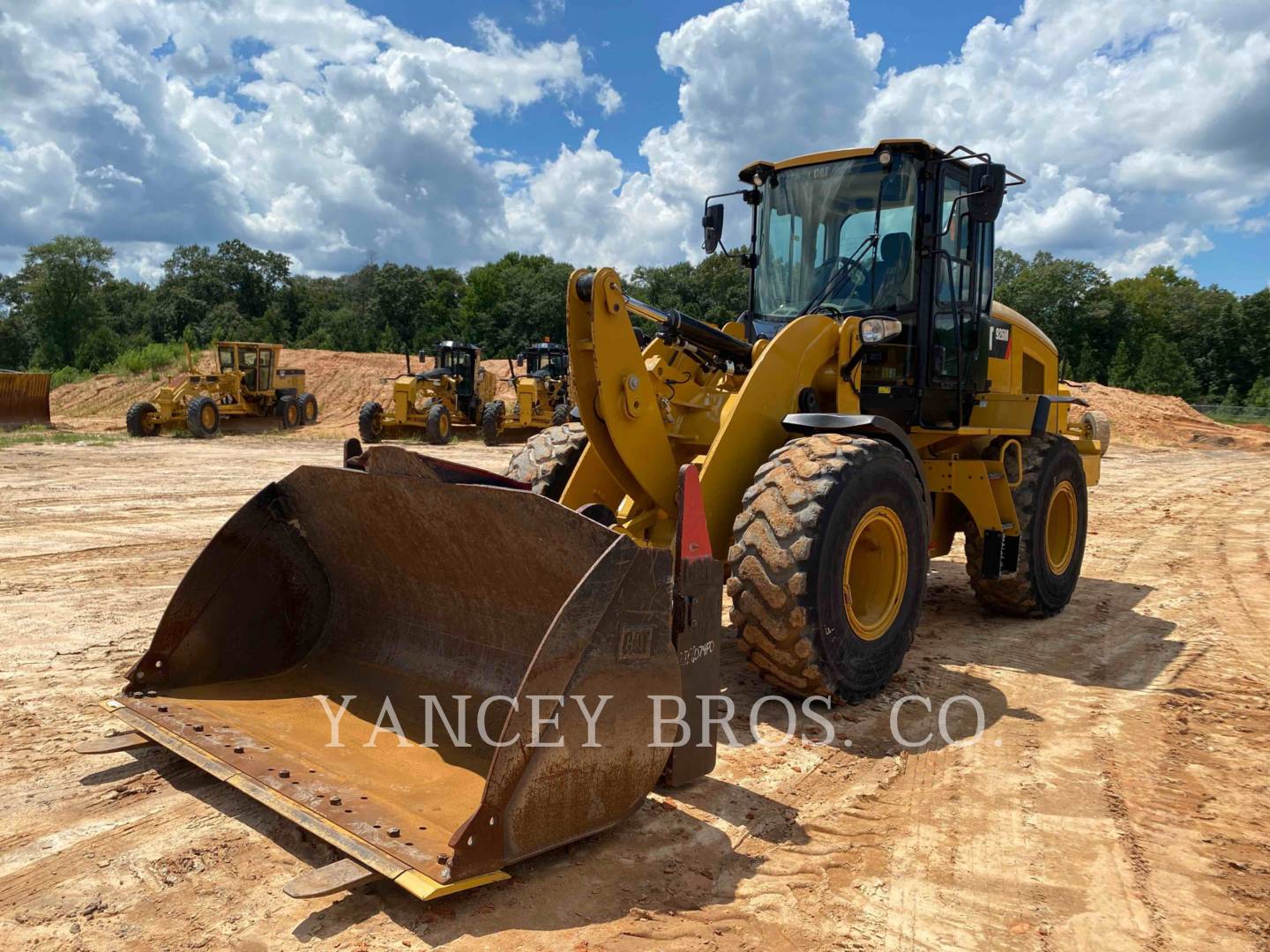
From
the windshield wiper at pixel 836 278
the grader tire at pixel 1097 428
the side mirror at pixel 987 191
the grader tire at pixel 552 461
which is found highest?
the side mirror at pixel 987 191

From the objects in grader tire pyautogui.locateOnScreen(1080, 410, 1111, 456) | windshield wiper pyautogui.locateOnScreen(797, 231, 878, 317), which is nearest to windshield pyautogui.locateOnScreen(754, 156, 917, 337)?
windshield wiper pyautogui.locateOnScreen(797, 231, 878, 317)

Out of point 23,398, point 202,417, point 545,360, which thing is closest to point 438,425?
point 545,360

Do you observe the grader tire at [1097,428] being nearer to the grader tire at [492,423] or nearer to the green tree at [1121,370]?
the grader tire at [492,423]

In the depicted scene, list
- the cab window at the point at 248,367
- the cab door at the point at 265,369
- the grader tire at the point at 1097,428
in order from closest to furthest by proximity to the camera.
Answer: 1. the grader tire at the point at 1097,428
2. the cab window at the point at 248,367
3. the cab door at the point at 265,369

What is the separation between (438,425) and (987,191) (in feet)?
56.0

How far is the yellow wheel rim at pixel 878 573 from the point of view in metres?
4.59

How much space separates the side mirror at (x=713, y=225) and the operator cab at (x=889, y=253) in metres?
0.26

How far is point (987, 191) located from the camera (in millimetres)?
5215

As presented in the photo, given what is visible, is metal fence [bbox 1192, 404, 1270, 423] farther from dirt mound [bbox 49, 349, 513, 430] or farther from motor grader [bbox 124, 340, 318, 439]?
motor grader [bbox 124, 340, 318, 439]

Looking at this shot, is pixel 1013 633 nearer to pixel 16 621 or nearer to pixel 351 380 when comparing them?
pixel 16 621

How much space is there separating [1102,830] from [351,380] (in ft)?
113

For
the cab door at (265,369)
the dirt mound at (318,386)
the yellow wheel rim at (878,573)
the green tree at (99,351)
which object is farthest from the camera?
the green tree at (99,351)

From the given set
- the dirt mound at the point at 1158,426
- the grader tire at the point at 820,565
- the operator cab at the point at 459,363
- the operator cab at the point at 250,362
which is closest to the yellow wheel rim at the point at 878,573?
the grader tire at the point at 820,565

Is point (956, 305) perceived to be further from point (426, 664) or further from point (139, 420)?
point (139, 420)
